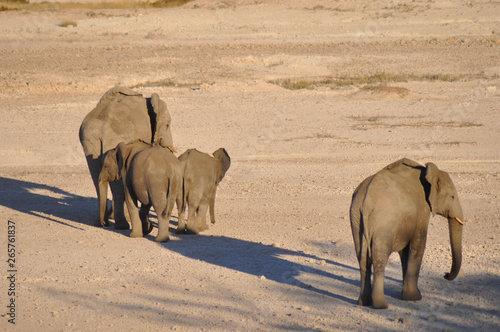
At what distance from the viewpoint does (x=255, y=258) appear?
9.77 m

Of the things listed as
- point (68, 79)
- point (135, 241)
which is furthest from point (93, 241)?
point (68, 79)

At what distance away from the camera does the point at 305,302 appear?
26.8 feet

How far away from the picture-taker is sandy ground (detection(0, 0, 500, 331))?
8172 mm

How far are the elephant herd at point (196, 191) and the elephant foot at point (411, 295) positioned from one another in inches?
0.4

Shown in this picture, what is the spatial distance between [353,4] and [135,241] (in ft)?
132

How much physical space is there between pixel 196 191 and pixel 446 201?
4.23 metres

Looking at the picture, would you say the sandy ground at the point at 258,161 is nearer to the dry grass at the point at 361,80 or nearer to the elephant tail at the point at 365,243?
the dry grass at the point at 361,80

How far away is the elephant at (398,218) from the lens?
750cm

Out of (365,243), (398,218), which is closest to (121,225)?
(365,243)

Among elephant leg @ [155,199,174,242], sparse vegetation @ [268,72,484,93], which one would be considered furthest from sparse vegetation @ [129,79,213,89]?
elephant leg @ [155,199,174,242]

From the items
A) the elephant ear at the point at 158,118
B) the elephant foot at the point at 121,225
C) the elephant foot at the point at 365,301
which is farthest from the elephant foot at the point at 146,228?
the elephant foot at the point at 365,301

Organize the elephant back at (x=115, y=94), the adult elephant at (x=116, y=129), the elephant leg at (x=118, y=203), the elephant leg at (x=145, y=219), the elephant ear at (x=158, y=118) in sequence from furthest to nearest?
the elephant back at (x=115, y=94), the elephant ear at (x=158, y=118), the adult elephant at (x=116, y=129), the elephant leg at (x=118, y=203), the elephant leg at (x=145, y=219)

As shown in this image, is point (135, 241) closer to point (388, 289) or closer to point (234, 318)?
point (234, 318)

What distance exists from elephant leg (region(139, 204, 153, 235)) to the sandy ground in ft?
1.61
